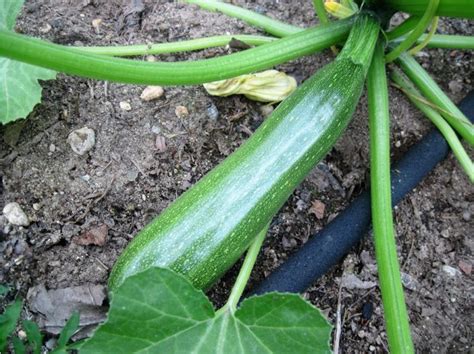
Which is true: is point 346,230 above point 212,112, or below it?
below

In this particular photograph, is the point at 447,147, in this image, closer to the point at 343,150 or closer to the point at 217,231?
the point at 343,150

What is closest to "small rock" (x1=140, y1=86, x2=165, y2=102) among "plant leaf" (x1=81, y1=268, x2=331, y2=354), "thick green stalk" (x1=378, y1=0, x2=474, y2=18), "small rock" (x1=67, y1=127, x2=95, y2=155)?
"small rock" (x1=67, y1=127, x2=95, y2=155)

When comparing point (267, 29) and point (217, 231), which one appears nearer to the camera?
point (217, 231)

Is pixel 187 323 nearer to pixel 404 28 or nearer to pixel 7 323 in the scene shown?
pixel 7 323

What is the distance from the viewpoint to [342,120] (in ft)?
6.54

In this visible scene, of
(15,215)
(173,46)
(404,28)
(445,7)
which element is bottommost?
(15,215)

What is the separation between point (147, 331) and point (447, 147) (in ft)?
5.18

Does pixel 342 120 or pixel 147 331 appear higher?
pixel 342 120

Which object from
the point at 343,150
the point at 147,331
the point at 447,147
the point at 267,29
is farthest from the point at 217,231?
the point at 447,147

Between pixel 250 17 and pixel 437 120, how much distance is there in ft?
2.87

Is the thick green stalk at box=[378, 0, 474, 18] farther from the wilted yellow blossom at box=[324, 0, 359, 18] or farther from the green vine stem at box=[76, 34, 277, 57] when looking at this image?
the green vine stem at box=[76, 34, 277, 57]

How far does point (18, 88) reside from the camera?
6.94ft

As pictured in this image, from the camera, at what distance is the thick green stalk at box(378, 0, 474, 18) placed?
1.88m

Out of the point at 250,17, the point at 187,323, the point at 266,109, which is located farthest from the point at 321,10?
the point at 187,323
